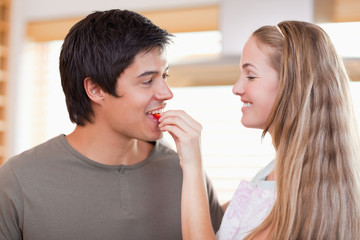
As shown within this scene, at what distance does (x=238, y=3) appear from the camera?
2.52 metres

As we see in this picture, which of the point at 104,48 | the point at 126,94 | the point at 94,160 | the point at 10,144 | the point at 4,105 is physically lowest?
the point at 10,144

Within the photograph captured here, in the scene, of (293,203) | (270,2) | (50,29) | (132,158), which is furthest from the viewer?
(50,29)

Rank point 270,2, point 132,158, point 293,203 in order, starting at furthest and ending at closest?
point 270,2 → point 132,158 → point 293,203

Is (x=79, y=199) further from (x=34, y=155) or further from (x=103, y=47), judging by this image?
(x=103, y=47)

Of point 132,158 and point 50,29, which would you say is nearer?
point 132,158

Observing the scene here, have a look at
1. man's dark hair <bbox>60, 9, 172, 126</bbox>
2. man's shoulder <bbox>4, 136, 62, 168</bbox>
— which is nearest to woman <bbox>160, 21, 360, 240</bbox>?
man's dark hair <bbox>60, 9, 172, 126</bbox>

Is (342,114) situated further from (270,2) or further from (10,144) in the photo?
(10,144)

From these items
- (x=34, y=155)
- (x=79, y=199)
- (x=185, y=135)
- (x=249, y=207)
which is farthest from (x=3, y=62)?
(x=249, y=207)

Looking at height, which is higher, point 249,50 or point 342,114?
point 249,50

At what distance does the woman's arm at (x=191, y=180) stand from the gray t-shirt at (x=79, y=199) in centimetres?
28

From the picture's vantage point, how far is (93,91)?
5.07ft

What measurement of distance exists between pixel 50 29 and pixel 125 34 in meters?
1.68

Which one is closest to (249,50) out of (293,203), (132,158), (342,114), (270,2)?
(342,114)

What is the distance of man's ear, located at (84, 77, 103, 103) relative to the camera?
1538 millimetres
